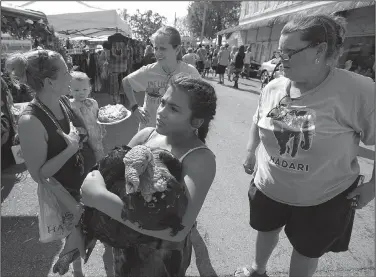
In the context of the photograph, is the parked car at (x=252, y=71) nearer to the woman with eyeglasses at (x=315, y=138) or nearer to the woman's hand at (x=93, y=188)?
the woman with eyeglasses at (x=315, y=138)

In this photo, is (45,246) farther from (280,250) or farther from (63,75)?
(280,250)

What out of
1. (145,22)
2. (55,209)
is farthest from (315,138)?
(145,22)

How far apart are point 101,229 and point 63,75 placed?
3.57ft

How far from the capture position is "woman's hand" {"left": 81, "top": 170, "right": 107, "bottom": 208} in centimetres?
111

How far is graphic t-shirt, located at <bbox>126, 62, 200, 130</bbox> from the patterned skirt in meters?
1.66

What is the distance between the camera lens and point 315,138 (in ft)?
5.47

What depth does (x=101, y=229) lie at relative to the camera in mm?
1194

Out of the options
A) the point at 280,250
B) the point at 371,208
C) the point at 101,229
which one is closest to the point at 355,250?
the point at 280,250

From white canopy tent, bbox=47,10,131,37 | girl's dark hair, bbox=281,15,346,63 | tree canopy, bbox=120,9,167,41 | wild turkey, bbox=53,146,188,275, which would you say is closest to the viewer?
wild turkey, bbox=53,146,188,275

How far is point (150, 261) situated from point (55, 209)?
946mm

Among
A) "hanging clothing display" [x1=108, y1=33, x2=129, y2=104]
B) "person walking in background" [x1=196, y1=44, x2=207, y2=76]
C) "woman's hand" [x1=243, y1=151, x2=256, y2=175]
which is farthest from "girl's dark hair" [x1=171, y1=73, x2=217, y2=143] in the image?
"person walking in background" [x1=196, y1=44, x2=207, y2=76]

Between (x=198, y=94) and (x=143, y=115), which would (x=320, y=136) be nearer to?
(x=198, y=94)

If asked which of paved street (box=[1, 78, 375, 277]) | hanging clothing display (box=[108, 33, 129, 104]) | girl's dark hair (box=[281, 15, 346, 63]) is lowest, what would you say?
paved street (box=[1, 78, 375, 277])

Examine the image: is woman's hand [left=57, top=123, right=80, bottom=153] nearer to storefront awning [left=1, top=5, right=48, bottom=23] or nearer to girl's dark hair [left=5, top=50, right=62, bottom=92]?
girl's dark hair [left=5, top=50, right=62, bottom=92]
